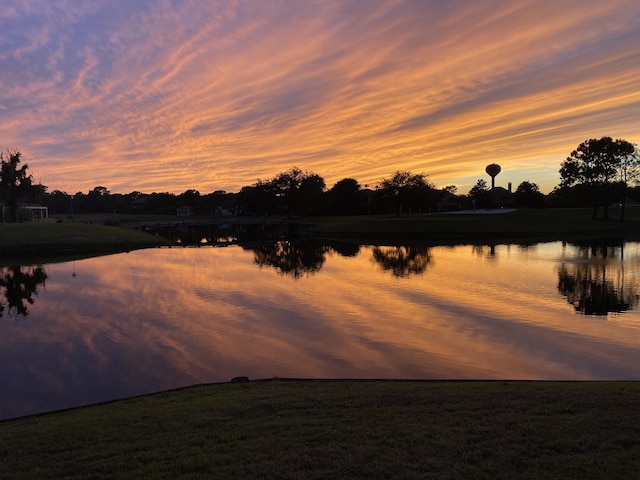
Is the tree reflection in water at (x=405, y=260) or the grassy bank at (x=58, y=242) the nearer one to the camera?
the tree reflection in water at (x=405, y=260)

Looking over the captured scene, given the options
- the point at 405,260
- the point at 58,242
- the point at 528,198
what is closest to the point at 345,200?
the point at 528,198

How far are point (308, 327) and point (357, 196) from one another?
120907mm

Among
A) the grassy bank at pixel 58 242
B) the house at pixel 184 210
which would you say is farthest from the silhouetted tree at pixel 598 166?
the house at pixel 184 210

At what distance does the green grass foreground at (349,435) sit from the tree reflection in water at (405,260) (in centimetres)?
2371

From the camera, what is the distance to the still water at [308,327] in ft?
41.2

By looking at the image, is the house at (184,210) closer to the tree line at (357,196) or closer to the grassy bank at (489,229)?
the tree line at (357,196)

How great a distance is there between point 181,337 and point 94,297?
11.6 metres

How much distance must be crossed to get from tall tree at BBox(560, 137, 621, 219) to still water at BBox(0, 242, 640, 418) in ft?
182

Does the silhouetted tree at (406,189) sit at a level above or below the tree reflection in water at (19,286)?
above

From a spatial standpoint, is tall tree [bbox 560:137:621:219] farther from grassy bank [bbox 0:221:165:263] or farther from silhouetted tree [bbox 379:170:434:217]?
grassy bank [bbox 0:221:165:263]

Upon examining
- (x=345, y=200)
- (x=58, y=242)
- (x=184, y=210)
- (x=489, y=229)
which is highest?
(x=345, y=200)

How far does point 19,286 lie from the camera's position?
29.3 metres

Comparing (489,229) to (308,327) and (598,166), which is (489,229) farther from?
(308,327)

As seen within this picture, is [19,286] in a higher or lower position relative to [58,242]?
lower
